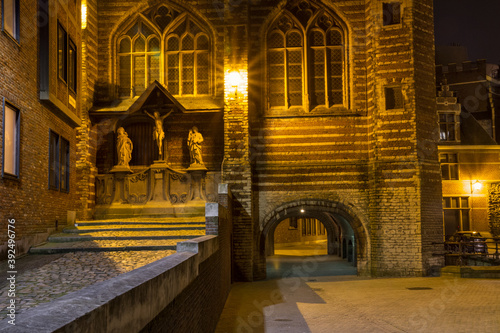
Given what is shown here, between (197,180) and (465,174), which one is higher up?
(465,174)

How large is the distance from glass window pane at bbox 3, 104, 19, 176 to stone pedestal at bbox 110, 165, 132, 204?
769 cm

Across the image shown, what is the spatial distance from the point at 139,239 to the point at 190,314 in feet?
23.2

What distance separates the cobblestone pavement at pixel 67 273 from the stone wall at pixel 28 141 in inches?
43.0

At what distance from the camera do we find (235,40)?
19.2 meters

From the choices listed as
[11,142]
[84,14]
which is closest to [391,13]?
[84,14]

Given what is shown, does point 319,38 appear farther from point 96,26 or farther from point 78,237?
point 78,237

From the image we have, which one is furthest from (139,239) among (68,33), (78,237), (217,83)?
(217,83)

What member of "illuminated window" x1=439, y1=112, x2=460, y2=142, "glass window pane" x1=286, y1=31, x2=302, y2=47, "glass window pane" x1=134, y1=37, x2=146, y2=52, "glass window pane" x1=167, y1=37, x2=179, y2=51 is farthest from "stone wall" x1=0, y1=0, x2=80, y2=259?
"illuminated window" x1=439, y1=112, x2=460, y2=142

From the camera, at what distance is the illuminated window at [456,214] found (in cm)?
3105

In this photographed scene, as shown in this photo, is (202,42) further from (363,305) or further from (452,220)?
(452,220)

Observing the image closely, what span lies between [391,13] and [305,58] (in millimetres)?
3480

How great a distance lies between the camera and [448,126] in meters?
31.2

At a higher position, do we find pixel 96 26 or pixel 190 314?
pixel 96 26

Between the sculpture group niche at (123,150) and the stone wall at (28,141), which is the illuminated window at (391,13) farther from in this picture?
the stone wall at (28,141)
